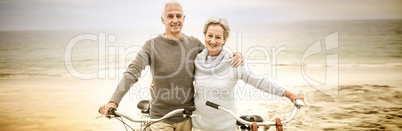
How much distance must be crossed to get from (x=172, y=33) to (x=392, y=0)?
126 ft

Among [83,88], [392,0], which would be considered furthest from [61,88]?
[392,0]

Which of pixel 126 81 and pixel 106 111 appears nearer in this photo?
pixel 106 111

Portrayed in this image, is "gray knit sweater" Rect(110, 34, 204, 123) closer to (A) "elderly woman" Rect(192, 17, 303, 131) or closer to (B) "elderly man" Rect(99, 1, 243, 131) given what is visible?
(B) "elderly man" Rect(99, 1, 243, 131)

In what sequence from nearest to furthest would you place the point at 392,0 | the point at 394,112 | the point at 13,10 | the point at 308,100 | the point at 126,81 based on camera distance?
1. the point at 126,81
2. the point at 394,112
3. the point at 308,100
4. the point at 392,0
5. the point at 13,10

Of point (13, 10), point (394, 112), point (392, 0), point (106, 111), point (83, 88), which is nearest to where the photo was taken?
point (106, 111)

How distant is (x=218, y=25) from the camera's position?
211cm

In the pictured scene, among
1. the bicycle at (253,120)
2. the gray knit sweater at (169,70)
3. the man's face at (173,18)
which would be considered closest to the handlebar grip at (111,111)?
the gray knit sweater at (169,70)

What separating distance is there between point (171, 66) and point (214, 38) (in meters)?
0.42

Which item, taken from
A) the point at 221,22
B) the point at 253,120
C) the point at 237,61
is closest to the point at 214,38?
the point at 221,22

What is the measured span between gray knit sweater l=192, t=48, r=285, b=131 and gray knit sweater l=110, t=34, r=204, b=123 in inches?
5.5

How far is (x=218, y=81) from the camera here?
2.09m

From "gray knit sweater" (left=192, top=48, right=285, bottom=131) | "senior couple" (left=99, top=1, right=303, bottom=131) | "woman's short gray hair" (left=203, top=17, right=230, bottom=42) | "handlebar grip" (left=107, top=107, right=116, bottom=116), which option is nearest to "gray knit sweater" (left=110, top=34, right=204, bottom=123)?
"senior couple" (left=99, top=1, right=303, bottom=131)

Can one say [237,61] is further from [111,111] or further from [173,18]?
[111,111]

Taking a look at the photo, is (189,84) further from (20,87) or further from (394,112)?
(20,87)
